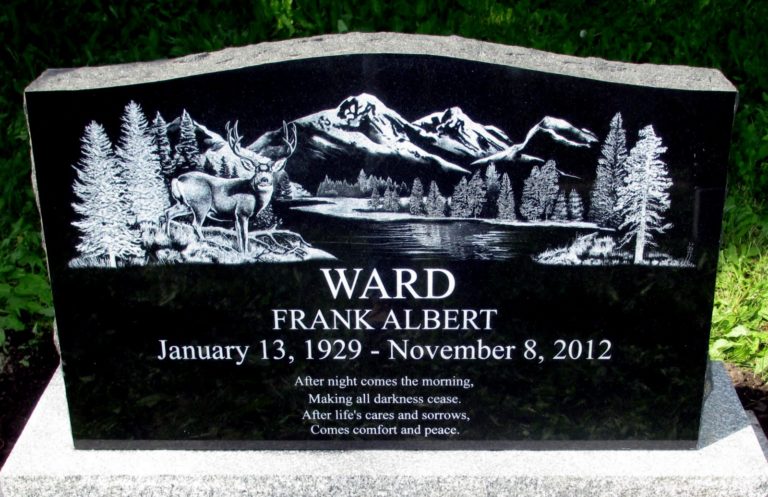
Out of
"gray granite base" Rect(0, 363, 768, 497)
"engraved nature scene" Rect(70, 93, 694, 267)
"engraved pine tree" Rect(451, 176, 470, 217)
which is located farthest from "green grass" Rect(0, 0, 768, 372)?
"engraved pine tree" Rect(451, 176, 470, 217)

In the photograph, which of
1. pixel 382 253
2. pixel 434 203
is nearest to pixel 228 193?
pixel 382 253

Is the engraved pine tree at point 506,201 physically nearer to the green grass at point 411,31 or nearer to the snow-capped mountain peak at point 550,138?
the snow-capped mountain peak at point 550,138

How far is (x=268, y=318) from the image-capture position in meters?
2.76

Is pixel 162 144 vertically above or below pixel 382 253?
above

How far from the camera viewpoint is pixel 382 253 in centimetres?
266

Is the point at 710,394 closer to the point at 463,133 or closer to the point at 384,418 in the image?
the point at 384,418

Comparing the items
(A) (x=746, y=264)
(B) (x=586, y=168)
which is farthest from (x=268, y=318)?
(A) (x=746, y=264)

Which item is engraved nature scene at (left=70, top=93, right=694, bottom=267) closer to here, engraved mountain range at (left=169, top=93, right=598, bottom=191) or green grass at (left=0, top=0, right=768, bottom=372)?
engraved mountain range at (left=169, top=93, right=598, bottom=191)

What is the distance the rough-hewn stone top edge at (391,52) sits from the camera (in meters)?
2.46

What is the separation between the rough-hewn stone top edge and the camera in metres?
2.46

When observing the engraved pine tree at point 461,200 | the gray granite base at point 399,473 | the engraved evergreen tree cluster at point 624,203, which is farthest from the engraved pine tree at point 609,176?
the gray granite base at point 399,473

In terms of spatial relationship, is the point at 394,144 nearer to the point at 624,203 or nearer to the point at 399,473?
the point at 624,203

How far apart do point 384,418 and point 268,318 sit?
489 millimetres

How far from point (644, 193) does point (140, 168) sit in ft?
4.56
